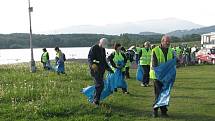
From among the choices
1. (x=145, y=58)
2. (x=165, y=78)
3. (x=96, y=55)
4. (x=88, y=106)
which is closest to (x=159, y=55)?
(x=165, y=78)

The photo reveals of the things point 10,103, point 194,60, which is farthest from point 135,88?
point 194,60

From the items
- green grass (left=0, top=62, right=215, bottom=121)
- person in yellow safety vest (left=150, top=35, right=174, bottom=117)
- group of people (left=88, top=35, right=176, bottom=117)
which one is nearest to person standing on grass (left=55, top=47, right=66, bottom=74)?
green grass (left=0, top=62, right=215, bottom=121)

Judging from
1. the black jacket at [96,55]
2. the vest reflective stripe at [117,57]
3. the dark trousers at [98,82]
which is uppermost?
the black jacket at [96,55]

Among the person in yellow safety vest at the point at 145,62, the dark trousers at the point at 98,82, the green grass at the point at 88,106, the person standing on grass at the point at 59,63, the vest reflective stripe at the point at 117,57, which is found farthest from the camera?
the person standing on grass at the point at 59,63

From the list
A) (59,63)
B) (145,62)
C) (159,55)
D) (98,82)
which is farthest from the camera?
(59,63)

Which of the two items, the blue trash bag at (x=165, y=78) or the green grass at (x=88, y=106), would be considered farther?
the blue trash bag at (x=165, y=78)

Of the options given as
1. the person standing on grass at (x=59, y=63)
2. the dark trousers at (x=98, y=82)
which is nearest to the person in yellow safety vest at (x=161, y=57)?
the dark trousers at (x=98, y=82)

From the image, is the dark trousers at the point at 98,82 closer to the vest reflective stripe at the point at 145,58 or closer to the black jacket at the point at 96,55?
the black jacket at the point at 96,55

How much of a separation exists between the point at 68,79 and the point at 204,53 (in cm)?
2422

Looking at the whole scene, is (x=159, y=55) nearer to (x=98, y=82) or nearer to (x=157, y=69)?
(x=157, y=69)

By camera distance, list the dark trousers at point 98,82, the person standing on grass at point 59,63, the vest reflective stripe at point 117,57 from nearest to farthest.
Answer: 1. the dark trousers at point 98,82
2. the vest reflective stripe at point 117,57
3. the person standing on grass at point 59,63

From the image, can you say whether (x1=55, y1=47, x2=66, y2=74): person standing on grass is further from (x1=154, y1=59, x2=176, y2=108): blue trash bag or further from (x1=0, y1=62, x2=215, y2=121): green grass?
(x1=154, y1=59, x2=176, y2=108): blue trash bag

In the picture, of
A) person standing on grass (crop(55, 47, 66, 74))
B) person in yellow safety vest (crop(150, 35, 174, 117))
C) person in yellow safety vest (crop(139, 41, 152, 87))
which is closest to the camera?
person in yellow safety vest (crop(150, 35, 174, 117))

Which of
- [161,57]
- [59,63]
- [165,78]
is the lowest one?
[59,63]
